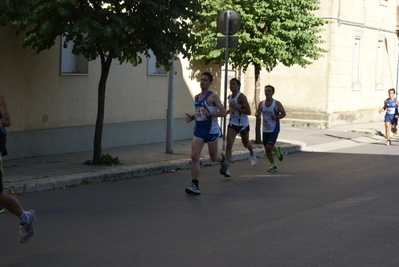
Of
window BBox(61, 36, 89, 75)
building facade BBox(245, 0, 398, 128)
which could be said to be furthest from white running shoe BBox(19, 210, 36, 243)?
building facade BBox(245, 0, 398, 128)

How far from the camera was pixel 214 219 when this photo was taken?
9.80 meters

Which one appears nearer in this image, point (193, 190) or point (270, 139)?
point (193, 190)

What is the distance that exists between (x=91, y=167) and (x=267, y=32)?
26.0ft

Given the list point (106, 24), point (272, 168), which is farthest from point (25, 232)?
point (272, 168)

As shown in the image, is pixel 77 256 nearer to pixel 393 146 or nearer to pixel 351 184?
pixel 351 184

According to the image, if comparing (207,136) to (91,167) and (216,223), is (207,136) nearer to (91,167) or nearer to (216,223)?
(91,167)

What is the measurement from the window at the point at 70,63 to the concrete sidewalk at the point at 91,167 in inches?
70.5

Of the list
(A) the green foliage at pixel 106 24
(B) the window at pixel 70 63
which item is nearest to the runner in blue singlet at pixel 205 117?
(A) the green foliage at pixel 106 24

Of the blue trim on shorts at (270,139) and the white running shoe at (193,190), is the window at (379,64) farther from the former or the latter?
the white running shoe at (193,190)

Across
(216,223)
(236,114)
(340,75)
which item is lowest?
(216,223)

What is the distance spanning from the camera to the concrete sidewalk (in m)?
12.2

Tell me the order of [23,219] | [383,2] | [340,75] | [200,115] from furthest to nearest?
[383,2]
[340,75]
[200,115]
[23,219]

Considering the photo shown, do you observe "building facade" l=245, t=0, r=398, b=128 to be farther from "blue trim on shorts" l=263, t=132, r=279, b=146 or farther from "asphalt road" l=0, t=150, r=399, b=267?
"asphalt road" l=0, t=150, r=399, b=267

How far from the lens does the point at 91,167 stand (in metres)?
14.2
